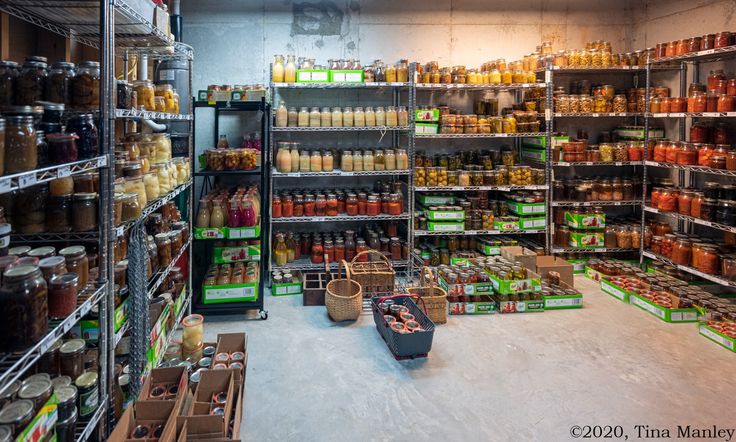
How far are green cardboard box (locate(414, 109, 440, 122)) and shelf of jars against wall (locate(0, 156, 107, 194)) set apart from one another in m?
4.04

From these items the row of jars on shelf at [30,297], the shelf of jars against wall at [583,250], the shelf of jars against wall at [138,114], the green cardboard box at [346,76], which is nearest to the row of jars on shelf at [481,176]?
the shelf of jars against wall at [583,250]

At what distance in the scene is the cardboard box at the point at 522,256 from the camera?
217 inches

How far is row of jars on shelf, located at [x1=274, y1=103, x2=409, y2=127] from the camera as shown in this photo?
18.8 ft

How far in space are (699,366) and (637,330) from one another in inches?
26.5

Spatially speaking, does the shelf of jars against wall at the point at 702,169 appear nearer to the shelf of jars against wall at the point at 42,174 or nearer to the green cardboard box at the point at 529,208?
the green cardboard box at the point at 529,208

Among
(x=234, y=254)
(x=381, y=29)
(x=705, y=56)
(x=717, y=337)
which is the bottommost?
(x=717, y=337)

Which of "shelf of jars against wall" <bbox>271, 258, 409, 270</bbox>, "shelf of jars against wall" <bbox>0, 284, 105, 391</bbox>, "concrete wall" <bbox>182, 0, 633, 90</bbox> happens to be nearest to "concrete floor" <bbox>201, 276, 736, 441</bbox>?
"shelf of jars against wall" <bbox>271, 258, 409, 270</bbox>

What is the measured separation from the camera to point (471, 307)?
15.9ft

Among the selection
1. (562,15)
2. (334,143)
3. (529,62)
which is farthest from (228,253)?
(562,15)

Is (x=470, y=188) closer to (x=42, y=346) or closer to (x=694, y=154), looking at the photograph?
(x=694, y=154)

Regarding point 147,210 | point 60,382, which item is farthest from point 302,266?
point 60,382

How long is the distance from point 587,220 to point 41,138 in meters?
5.52

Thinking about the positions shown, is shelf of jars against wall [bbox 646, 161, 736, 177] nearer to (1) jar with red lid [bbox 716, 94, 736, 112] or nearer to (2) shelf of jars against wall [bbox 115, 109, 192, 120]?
(1) jar with red lid [bbox 716, 94, 736, 112]

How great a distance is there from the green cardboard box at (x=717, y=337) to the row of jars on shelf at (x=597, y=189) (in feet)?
7.25
